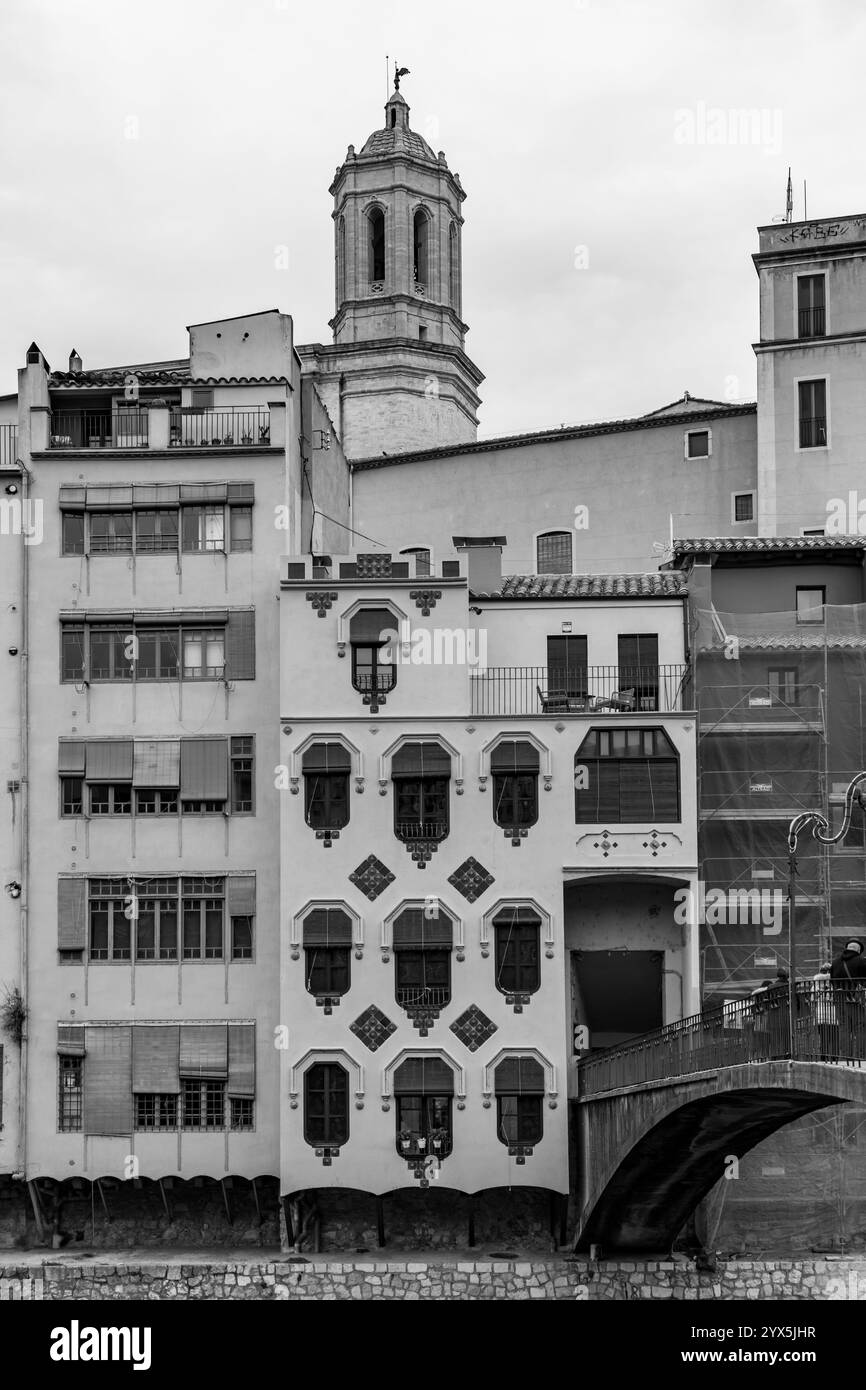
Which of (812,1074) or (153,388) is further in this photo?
(153,388)

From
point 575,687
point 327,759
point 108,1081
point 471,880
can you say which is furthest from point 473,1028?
point 575,687

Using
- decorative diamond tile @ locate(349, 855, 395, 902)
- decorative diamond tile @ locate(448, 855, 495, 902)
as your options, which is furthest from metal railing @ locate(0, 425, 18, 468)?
decorative diamond tile @ locate(448, 855, 495, 902)

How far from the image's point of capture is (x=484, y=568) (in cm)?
5794

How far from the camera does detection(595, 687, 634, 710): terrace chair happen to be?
54.5m

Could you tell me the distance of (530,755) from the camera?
5297 cm

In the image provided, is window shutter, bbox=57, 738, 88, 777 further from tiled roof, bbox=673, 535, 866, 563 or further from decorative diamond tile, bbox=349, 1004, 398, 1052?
tiled roof, bbox=673, 535, 866, 563

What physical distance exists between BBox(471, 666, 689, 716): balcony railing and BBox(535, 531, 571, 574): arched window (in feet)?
55.0

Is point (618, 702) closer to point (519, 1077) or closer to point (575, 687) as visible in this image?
point (575, 687)

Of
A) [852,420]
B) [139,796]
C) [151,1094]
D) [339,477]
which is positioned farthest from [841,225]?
[151,1094]

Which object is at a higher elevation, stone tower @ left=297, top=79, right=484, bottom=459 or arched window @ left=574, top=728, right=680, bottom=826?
stone tower @ left=297, top=79, right=484, bottom=459

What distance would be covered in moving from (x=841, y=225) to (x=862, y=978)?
40189mm

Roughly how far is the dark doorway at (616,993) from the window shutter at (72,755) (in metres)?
13.2

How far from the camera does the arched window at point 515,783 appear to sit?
52875mm

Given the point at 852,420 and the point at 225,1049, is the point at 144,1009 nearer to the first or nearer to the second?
the point at 225,1049
